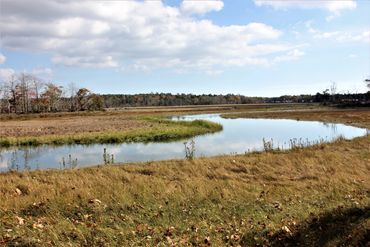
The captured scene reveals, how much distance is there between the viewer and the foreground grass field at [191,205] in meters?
9.23

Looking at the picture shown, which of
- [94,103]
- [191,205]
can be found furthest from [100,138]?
[94,103]

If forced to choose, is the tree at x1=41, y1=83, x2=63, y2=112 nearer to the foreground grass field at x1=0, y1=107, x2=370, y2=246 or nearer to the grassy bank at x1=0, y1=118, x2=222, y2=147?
the grassy bank at x1=0, y1=118, x2=222, y2=147

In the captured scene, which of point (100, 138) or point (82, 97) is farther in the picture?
point (82, 97)

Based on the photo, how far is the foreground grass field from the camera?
30.3 feet

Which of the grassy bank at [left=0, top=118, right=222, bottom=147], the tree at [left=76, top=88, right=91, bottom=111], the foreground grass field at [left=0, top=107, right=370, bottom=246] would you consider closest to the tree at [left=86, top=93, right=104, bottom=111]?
the tree at [left=76, top=88, right=91, bottom=111]

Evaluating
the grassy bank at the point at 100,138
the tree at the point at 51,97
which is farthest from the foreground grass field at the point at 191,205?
the tree at the point at 51,97

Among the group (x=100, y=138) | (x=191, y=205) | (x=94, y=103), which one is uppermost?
(x=94, y=103)

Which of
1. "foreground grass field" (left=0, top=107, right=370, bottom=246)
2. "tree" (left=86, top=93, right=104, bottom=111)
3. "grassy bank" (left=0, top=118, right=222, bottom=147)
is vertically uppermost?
"tree" (left=86, top=93, right=104, bottom=111)

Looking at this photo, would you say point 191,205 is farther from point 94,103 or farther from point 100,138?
point 94,103

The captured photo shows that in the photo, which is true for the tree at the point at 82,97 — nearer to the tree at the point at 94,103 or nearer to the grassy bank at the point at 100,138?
the tree at the point at 94,103

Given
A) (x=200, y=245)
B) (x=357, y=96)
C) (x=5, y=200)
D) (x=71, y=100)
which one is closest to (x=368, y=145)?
(x=200, y=245)

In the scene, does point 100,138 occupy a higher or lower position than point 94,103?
lower

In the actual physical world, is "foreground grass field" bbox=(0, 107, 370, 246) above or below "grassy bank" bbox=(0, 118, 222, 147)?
above

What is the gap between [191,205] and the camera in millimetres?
12102
